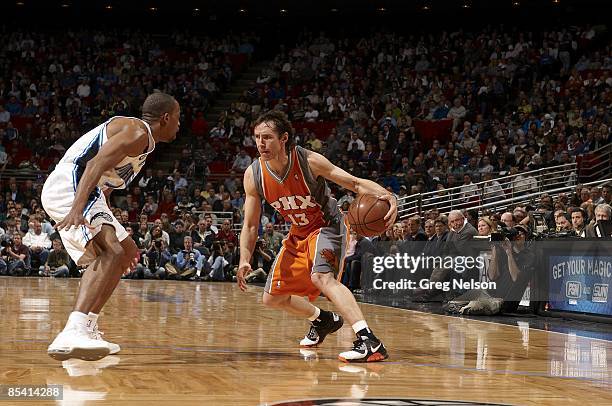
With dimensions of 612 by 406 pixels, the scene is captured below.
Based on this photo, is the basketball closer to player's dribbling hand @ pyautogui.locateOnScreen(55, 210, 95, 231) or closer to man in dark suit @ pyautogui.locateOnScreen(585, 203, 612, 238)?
player's dribbling hand @ pyautogui.locateOnScreen(55, 210, 95, 231)

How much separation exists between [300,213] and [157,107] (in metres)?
1.23

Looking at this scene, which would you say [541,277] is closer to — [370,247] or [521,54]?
[370,247]

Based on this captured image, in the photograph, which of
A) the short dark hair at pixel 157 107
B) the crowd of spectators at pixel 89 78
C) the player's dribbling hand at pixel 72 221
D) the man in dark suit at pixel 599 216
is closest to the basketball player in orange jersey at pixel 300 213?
the short dark hair at pixel 157 107

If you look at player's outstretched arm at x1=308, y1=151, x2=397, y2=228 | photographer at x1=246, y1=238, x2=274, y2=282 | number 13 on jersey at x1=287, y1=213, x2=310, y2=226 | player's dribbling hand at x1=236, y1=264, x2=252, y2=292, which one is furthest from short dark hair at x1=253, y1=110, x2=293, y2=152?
photographer at x1=246, y1=238, x2=274, y2=282

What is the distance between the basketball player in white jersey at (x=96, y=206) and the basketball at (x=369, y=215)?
4.38ft

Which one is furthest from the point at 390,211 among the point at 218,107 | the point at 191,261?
the point at 218,107

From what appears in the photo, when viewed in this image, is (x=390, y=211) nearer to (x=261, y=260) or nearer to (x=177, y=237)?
(x=261, y=260)

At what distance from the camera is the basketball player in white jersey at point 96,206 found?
4551 millimetres

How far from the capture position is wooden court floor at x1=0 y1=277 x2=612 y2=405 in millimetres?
3916

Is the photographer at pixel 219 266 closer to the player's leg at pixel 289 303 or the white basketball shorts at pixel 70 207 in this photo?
the player's leg at pixel 289 303

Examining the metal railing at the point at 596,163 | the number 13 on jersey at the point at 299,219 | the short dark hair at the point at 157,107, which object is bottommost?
the number 13 on jersey at the point at 299,219

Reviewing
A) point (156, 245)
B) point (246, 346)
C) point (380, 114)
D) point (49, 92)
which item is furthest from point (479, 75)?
point (246, 346)

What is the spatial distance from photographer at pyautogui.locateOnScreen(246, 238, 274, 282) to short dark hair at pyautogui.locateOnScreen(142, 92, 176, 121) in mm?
11803

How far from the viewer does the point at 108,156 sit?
4.69 m
